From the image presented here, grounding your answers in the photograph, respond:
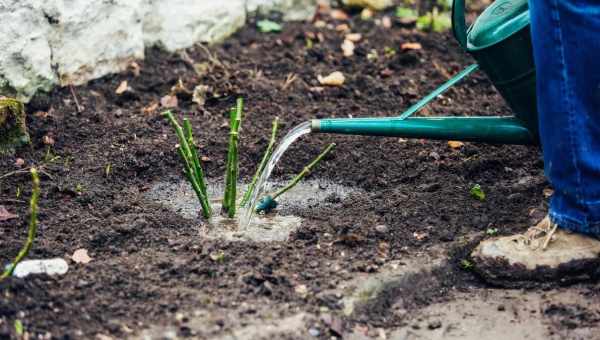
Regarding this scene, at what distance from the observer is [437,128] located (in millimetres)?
2686

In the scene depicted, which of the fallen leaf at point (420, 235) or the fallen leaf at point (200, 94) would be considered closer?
the fallen leaf at point (420, 235)

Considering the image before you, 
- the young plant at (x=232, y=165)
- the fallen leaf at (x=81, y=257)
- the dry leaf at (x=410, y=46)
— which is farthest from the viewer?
the dry leaf at (x=410, y=46)

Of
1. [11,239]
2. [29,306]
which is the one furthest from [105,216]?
[29,306]

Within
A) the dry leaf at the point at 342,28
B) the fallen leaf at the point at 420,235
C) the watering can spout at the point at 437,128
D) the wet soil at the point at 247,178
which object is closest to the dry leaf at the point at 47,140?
the wet soil at the point at 247,178

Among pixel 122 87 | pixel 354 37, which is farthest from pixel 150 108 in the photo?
pixel 354 37

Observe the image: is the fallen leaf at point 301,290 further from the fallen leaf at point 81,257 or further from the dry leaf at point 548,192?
the dry leaf at point 548,192

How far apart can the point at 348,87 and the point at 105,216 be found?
1370mm

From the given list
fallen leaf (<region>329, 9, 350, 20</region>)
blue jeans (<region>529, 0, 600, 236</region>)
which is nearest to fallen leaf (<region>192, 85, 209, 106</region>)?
fallen leaf (<region>329, 9, 350, 20</region>)

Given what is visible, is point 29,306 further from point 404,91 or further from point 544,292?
point 404,91

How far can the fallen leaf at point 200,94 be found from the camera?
3.57 m

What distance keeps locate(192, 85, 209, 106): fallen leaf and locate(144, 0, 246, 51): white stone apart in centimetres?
44

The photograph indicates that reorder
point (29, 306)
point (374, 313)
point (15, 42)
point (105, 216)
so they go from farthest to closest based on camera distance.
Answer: point (15, 42) < point (105, 216) < point (374, 313) < point (29, 306)

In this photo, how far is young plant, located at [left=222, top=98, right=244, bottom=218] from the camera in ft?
8.52

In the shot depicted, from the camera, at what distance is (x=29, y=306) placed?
2.23m
